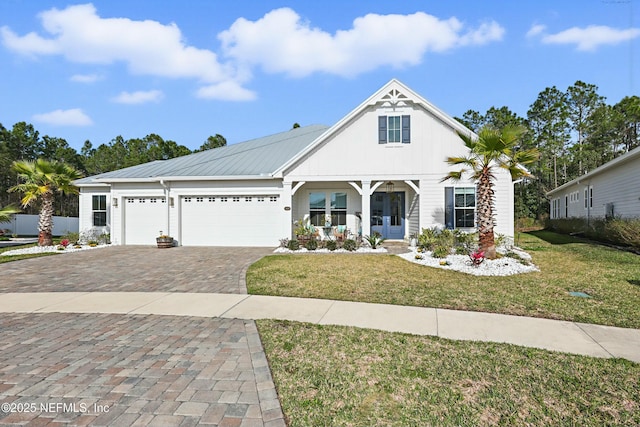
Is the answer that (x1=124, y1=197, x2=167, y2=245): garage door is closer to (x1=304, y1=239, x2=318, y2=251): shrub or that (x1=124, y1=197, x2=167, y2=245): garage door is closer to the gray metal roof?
the gray metal roof

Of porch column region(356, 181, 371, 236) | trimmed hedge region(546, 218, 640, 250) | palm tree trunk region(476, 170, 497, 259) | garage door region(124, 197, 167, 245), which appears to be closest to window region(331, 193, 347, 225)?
porch column region(356, 181, 371, 236)

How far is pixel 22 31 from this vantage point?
35.0 ft

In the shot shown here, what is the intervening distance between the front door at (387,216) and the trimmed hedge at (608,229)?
28.1ft

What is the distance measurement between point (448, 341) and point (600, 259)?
10.4 metres

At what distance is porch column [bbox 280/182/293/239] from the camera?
51.6 ft

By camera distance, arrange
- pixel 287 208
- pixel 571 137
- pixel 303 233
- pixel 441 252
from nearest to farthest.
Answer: pixel 441 252
pixel 303 233
pixel 287 208
pixel 571 137

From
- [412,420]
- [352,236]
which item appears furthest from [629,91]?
[412,420]

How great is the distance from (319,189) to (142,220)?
9104 millimetres

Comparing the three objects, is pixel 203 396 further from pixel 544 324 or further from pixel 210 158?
pixel 210 158

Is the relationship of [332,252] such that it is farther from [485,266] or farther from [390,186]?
[485,266]

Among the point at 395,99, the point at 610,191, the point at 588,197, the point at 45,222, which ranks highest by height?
the point at 395,99

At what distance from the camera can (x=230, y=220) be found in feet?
55.5

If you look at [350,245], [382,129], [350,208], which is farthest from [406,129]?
[350,245]

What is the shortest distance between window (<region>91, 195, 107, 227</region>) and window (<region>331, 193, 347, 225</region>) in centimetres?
1214
